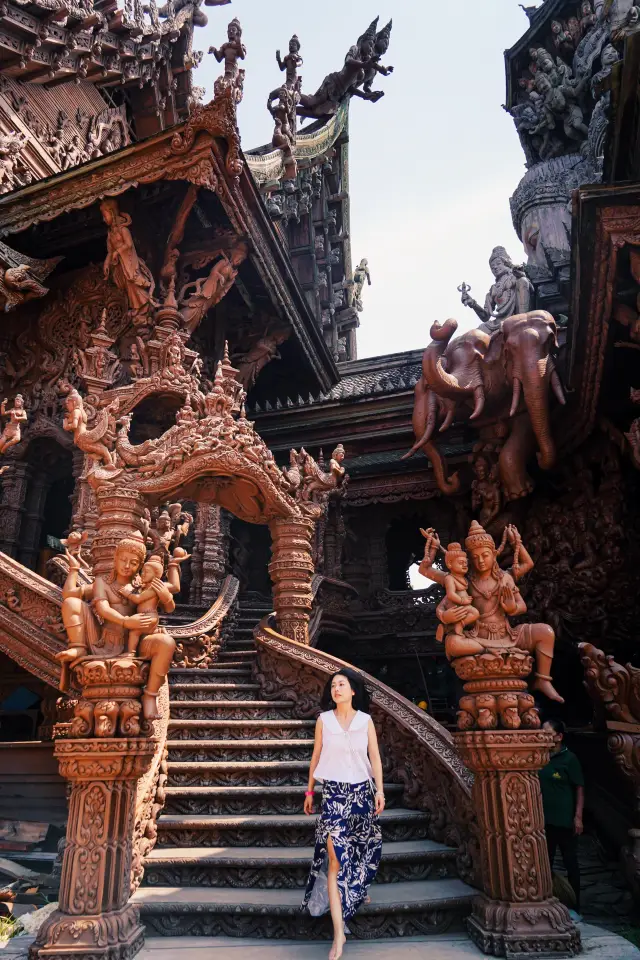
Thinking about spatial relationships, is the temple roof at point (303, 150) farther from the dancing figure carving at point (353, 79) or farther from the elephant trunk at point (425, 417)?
the elephant trunk at point (425, 417)

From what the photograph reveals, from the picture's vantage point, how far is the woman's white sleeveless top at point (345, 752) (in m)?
3.55

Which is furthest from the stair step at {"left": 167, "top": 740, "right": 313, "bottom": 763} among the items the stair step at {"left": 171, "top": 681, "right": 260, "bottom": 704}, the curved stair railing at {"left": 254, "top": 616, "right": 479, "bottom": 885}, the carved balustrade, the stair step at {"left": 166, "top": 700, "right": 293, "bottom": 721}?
the carved balustrade

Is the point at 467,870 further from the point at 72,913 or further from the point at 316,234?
the point at 316,234

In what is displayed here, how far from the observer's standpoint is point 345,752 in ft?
11.8

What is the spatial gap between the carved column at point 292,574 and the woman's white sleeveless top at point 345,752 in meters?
3.33

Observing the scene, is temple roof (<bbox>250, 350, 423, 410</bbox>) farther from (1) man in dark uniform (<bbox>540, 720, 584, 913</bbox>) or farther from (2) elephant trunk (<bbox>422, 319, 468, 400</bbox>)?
(1) man in dark uniform (<bbox>540, 720, 584, 913</bbox>)

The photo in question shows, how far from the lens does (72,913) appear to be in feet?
11.3

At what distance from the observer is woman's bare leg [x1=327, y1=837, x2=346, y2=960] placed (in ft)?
11.0

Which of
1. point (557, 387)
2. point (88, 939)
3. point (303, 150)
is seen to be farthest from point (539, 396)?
point (303, 150)

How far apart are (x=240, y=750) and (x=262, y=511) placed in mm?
2656

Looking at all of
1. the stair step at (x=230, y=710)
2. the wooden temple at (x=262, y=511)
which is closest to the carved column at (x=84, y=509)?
the wooden temple at (x=262, y=511)

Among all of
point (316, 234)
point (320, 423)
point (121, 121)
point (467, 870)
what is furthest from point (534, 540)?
point (316, 234)

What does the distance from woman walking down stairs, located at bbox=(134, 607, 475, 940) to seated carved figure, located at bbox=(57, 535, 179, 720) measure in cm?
119

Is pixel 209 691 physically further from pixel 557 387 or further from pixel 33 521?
pixel 557 387
